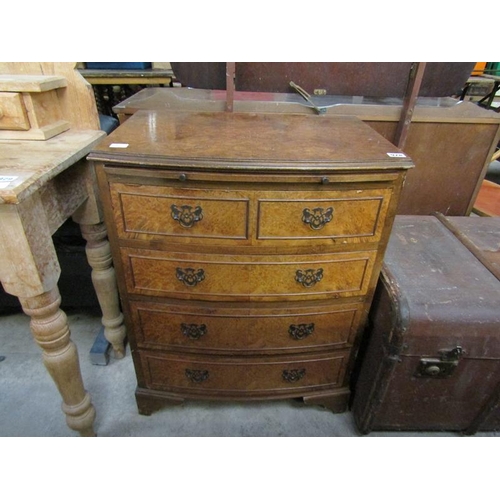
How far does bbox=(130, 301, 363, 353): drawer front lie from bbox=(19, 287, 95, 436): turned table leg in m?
0.19

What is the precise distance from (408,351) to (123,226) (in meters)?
0.87

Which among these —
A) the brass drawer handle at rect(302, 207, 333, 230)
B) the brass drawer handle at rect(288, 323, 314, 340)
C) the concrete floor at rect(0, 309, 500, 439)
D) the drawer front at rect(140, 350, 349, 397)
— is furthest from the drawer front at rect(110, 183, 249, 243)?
the concrete floor at rect(0, 309, 500, 439)

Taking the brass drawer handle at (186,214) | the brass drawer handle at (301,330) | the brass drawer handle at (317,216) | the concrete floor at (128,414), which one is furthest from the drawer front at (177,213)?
the concrete floor at (128,414)

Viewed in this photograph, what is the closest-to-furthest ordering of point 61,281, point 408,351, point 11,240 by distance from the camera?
point 11,240 → point 408,351 → point 61,281

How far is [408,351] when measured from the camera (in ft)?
3.24

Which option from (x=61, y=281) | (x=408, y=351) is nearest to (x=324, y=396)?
(x=408, y=351)

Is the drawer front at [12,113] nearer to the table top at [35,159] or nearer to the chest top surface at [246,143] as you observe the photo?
the table top at [35,159]

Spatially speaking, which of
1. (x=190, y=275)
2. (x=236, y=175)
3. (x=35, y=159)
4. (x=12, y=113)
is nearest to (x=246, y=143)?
(x=236, y=175)

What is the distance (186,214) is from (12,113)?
1.98 ft

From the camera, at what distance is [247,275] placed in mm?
952

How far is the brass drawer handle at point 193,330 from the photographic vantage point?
106 cm

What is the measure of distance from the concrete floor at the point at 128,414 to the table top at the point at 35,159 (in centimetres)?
93

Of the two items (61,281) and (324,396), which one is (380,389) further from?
(61,281)

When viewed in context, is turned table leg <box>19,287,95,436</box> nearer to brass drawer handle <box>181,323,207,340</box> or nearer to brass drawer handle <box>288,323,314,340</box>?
brass drawer handle <box>181,323,207,340</box>
